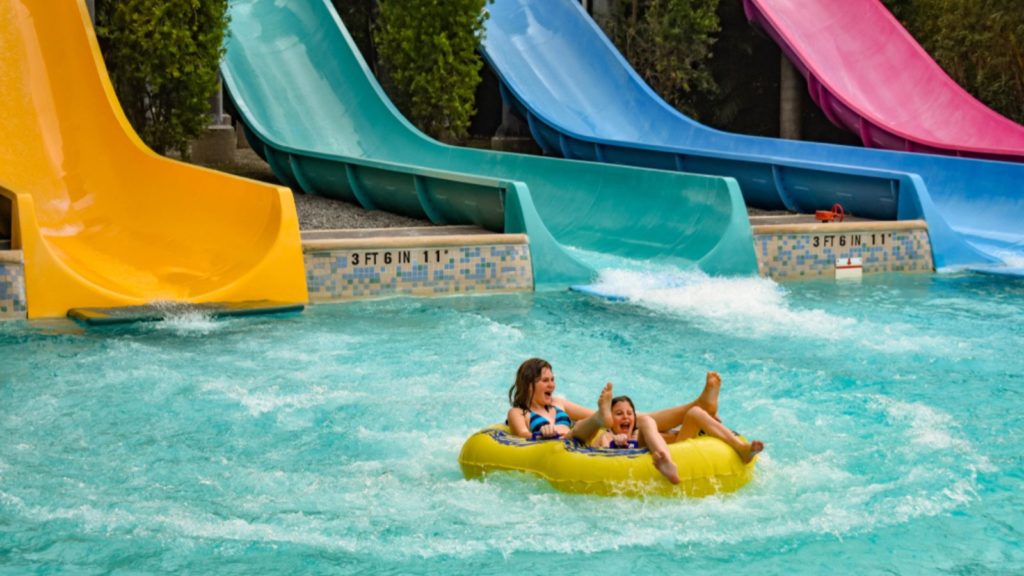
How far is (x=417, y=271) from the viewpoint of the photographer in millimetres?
9727

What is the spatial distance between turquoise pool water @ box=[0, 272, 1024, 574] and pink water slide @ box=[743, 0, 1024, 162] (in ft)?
18.6

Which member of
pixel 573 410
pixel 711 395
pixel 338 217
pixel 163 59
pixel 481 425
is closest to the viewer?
pixel 711 395

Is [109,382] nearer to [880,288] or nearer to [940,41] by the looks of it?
[880,288]

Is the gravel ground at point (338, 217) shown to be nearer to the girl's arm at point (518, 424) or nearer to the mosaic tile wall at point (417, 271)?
the mosaic tile wall at point (417, 271)

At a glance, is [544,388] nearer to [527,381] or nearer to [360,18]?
[527,381]

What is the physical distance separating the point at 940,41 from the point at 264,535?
13810 millimetres

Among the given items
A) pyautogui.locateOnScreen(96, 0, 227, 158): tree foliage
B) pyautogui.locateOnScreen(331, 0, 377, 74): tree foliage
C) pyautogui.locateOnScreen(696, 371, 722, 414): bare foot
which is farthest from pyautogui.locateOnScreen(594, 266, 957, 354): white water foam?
pyautogui.locateOnScreen(331, 0, 377, 74): tree foliage

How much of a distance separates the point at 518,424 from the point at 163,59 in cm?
804

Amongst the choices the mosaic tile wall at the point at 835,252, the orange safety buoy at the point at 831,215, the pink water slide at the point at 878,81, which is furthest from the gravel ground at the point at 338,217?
the pink water slide at the point at 878,81

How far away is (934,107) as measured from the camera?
15742mm

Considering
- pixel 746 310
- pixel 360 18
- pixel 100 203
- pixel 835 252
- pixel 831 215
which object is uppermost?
pixel 360 18

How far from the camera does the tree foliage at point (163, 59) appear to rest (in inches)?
494

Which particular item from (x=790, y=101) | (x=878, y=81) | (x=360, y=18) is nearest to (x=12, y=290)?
(x=878, y=81)

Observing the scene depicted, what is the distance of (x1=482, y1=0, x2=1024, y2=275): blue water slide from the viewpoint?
37.6 ft
